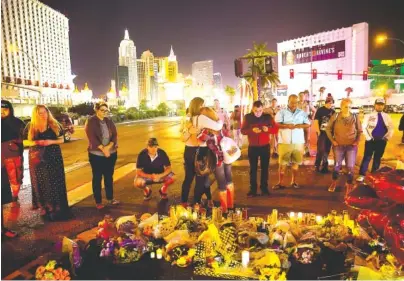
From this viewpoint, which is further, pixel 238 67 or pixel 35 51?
pixel 35 51

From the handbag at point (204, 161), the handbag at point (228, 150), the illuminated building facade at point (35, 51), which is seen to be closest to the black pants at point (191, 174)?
the handbag at point (204, 161)

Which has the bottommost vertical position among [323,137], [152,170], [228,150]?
[152,170]

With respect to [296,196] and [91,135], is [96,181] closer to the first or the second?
[91,135]

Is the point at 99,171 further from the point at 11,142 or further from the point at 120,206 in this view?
the point at 11,142

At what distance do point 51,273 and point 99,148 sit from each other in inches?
107

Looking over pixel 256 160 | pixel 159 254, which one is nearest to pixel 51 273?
pixel 159 254

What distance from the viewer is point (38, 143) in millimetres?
5453

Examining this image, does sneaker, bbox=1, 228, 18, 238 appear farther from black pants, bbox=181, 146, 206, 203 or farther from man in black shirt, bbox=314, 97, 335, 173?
man in black shirt, bbox=314, 97, 335, 173

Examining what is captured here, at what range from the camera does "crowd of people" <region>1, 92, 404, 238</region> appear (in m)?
5.42

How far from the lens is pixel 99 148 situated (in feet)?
19.7

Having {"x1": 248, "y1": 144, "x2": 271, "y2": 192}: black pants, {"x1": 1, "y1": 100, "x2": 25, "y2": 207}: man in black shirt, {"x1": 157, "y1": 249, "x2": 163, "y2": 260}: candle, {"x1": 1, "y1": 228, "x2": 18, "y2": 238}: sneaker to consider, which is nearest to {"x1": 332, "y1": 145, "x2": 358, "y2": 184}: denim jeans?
{"x1": 248, "y1": 144, "x2": 271, "y2": 192}: black pants

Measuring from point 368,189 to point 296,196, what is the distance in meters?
3.46

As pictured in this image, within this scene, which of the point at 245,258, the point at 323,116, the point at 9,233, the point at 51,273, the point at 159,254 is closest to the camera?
the point at 51,273

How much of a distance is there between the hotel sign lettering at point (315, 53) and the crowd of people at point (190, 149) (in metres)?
75.4
